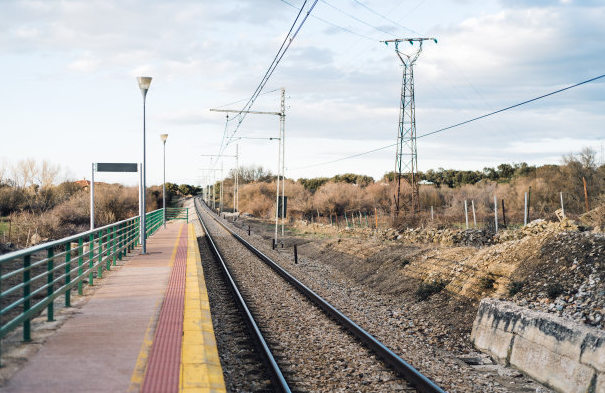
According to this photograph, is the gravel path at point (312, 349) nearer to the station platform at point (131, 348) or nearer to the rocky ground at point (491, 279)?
the station platform at point (131, 348)

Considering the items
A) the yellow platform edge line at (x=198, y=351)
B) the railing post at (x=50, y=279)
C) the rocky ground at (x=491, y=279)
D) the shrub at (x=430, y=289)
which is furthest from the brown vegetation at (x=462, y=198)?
the railing post at (x=50, y=279)

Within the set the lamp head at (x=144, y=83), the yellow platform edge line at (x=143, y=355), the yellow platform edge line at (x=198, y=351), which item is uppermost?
the lamp head at (x=144, y=83)

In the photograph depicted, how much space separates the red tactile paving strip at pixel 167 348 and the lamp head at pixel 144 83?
31.3 feet

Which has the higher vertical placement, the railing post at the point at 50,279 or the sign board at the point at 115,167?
the sign board at the point at 115,167

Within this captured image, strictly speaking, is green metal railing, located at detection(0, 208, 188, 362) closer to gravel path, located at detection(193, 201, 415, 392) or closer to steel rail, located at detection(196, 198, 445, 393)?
gravel path, located at detection(193, 201, 415, 392)

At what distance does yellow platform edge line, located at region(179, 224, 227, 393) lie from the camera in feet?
17.4

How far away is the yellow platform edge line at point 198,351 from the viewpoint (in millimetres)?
5301

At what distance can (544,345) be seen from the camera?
723 centimetres

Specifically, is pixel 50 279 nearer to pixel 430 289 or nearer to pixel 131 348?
pixel 131 348

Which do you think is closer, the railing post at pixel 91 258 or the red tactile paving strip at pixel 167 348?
the red tactile paving strip at pixel 167 348

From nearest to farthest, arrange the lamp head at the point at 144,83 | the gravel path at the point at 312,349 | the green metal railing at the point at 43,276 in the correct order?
the green metal railing at the point at 43,276 < the gravel path at the point at 312,349 < the lamp head at the point at 144,83

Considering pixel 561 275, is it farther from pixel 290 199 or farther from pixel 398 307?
pixel 290 199

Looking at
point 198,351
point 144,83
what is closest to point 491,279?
point 198,351

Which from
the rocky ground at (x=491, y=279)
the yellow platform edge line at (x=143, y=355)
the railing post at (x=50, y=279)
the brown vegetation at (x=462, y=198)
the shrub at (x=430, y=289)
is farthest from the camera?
the brown vegetation at (x=462, y=198)
